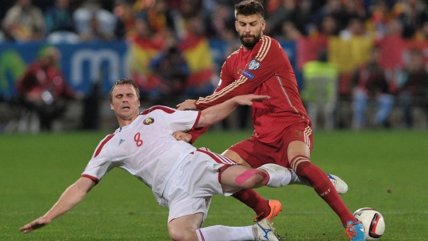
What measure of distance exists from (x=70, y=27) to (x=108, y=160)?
1569 cm

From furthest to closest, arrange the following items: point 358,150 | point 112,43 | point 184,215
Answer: point 112,43 → point 358,150 → point 184,215

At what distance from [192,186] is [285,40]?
15.2m

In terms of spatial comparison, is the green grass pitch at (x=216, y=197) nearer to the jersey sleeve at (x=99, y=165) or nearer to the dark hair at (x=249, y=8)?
the jersey sleeve at (x=99, y=165)

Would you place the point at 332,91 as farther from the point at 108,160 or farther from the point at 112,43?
the point at 108,160

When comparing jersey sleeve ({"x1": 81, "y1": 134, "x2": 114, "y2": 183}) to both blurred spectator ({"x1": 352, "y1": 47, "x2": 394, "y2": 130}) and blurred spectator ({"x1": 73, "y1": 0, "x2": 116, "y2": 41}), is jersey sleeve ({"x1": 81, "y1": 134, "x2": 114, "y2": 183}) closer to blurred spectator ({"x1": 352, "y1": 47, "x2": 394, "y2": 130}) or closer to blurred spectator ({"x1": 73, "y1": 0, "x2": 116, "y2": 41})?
blurred spectator ({"x1": 73, "y1": 0, "x2": 116, "y2": 41})

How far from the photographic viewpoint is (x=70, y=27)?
81.7 ft

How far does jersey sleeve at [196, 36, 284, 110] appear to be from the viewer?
1023 centimetres

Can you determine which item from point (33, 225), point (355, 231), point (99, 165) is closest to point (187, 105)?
point (99, 165)

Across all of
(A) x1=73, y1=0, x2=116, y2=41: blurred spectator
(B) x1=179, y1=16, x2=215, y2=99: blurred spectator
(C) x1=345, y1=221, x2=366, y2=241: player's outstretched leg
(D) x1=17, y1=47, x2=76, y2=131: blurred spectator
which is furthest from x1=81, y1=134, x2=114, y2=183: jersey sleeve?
(A) x1=73, y1=0, x2=116, y2=41: blurred spectator

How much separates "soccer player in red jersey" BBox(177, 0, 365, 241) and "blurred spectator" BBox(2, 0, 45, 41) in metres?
14.2

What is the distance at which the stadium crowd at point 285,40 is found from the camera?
78.4 ft

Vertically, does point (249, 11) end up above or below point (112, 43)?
above

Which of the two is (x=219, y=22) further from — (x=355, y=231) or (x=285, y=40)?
(x=355, y=231)

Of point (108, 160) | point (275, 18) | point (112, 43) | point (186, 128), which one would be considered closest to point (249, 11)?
point (186, 128)
